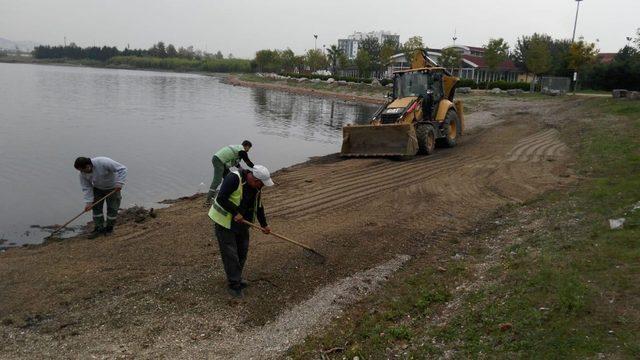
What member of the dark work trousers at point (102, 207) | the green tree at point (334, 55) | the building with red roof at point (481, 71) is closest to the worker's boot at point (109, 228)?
the dark work trousers at point (102, 207)

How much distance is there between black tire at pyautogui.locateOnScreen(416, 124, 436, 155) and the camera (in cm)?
1620

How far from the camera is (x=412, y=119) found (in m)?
16.1

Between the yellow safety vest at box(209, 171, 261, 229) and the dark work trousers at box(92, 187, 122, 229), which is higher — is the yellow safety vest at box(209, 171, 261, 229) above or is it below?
above

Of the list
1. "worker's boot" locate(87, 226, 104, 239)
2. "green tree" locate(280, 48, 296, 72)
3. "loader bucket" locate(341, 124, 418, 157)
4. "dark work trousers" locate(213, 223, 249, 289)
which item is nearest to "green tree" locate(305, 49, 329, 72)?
"green tree" locate(280, 48, 296, 72)

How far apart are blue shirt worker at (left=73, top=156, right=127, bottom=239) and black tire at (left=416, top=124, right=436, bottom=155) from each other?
379 inches

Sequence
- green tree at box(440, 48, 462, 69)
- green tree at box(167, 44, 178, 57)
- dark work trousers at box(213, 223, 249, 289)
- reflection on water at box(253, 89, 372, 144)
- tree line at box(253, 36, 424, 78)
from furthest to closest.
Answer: green tree at box(167, 44, 178, 57), tree line at box(253, 36, 424, 78), green tree at box(440, 48, 462, 69), reflection on water at box(253, 89, 372, 144), dark work trousers at box(213, 223, 249, 289)

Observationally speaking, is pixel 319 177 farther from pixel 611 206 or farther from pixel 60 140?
pixel 60 140

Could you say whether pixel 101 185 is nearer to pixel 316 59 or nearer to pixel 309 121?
pixel 309 121

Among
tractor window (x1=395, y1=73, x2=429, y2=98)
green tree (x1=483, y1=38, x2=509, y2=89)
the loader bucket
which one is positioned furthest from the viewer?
green tree (x1=483, y1=38, x2=509, y2=89)

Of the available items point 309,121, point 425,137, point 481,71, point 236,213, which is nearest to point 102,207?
point 236,213

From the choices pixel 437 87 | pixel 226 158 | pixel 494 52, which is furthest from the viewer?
pixel 494 52

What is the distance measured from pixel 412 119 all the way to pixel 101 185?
9825mm

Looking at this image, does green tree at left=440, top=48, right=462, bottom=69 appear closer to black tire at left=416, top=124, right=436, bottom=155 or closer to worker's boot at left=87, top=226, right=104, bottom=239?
black tire at left=416, top=124, right=436, bottom=155

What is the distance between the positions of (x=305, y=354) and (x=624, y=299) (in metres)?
3.15
